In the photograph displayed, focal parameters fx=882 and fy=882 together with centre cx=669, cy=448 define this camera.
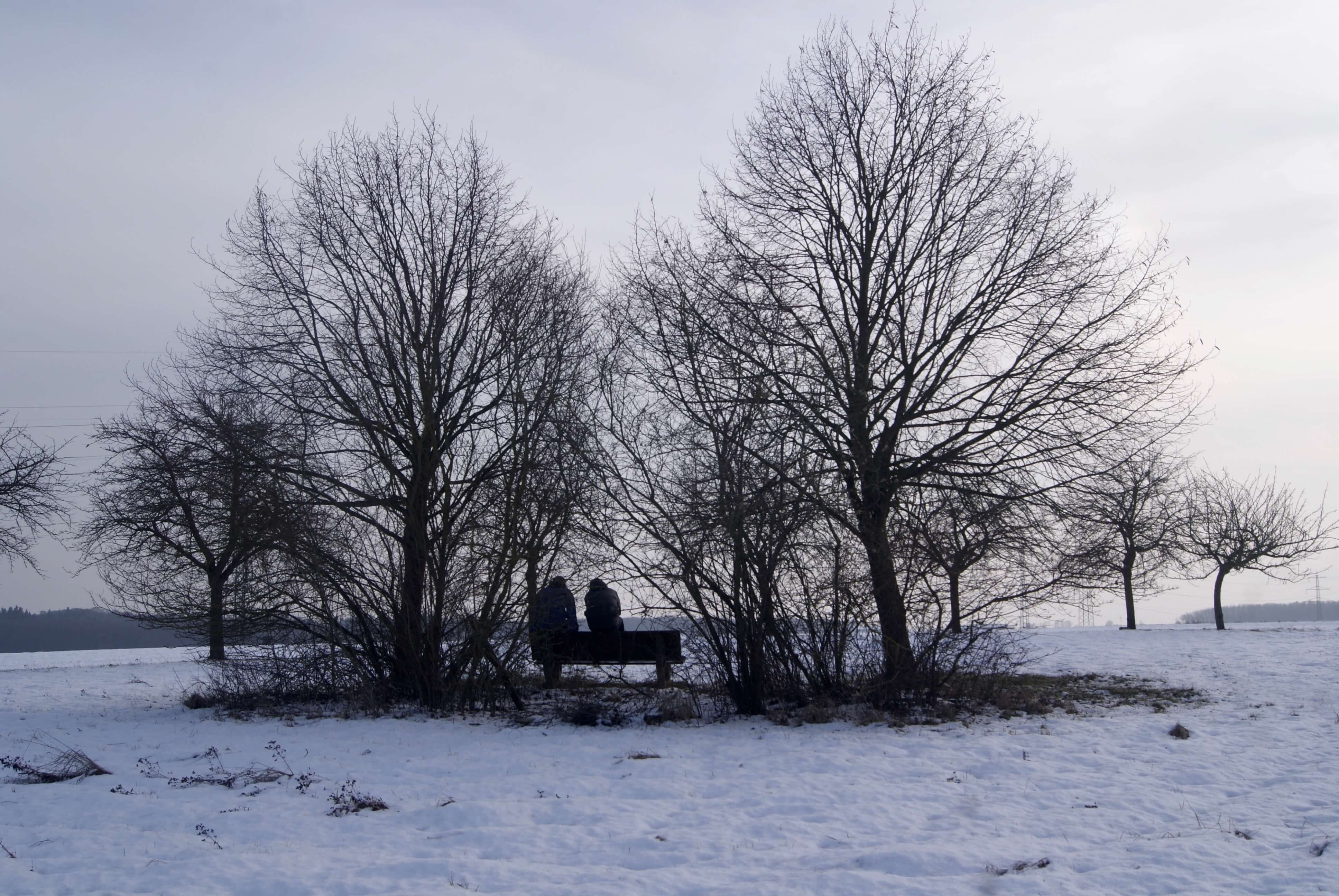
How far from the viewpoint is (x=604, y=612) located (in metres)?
12.2

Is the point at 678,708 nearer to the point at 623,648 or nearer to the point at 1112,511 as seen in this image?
the point at 623,648

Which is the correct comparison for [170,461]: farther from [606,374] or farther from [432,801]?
[432,801]

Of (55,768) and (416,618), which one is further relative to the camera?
(416,618)

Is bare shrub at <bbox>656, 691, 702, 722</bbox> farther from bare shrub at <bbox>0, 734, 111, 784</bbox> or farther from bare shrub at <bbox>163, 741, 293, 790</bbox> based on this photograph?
bare shrub at <bbox>0, 734, 111, 784</bbox>

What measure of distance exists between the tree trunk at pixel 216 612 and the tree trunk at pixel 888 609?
832 centimetres

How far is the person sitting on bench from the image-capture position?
12.1m

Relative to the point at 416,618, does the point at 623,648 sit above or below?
below

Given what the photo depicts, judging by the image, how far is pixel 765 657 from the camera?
1112 cm

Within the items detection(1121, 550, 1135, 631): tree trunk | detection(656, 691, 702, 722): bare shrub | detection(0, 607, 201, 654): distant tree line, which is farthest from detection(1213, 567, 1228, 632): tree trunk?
detection(0, 607, 201, 654): distant tree line

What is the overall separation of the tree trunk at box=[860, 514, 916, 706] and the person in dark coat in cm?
395

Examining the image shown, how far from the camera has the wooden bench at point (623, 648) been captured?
1175 centimetres

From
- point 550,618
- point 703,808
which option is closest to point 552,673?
point 550,618

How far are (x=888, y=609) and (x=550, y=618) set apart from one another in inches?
173

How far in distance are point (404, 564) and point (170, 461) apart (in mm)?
3414
